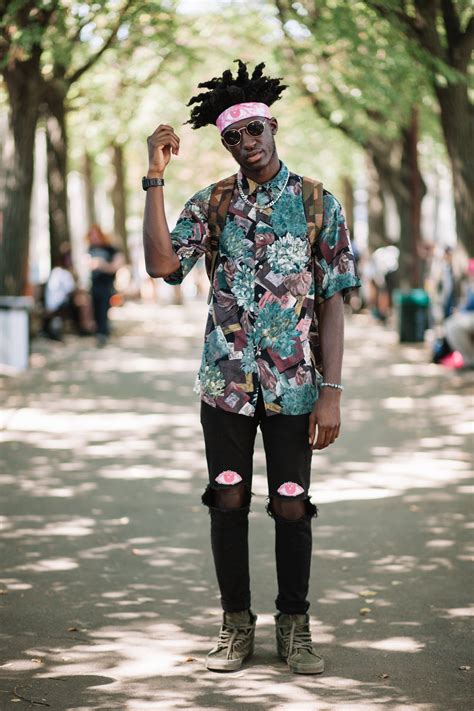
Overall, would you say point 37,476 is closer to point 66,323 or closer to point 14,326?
point 14,326

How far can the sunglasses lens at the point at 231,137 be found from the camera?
4.77 meters

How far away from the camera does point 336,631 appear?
5.39 m

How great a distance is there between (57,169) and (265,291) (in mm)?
20078

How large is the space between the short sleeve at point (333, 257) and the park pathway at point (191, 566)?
141cm

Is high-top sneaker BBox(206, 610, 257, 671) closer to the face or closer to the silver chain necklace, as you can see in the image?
the silver chain necklace

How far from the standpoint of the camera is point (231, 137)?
4.79 m

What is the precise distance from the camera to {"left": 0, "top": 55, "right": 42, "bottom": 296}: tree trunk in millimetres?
17547

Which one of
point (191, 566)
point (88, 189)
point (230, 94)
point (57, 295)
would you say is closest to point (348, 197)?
point (88, 189)

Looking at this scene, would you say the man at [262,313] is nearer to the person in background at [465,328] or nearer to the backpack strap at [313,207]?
the backpack strap at [313,207]

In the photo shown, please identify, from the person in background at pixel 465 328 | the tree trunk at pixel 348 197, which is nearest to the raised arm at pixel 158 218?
the person in background at pixel 465 328

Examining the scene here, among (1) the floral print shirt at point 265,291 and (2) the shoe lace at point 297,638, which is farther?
(2) the shoe lace at point 297,638

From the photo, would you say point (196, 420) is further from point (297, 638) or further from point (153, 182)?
point (153, 182)

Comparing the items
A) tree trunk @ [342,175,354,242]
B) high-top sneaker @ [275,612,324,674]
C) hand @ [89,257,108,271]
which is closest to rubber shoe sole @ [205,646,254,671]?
high-top sneaker @ [275,612,324,674]

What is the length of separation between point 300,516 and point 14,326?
12.3m
